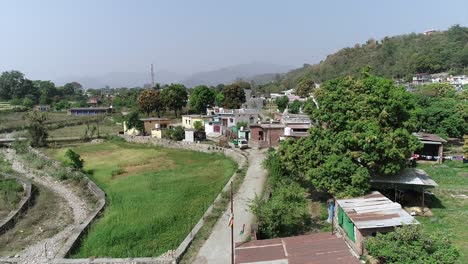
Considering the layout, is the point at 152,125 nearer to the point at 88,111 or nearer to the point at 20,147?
the point at 20,147

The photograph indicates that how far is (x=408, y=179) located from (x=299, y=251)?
918 cm

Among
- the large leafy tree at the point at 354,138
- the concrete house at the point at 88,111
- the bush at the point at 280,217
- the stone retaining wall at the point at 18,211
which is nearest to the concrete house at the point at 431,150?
the large leafy tree at the point at 354,138

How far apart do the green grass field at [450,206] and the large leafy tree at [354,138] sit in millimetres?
2845

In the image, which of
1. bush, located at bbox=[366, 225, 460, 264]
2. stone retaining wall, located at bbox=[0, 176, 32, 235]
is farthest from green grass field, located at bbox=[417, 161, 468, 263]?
stone retaining wall, located at bbox=[0, 176, 32, 235]

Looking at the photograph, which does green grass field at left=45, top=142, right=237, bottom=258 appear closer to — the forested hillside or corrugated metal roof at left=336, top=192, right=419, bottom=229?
corrugated metal roof at left=336, top=192, right=419, bottom=229

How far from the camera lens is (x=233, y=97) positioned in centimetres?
6319

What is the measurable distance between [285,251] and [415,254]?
12.7ft

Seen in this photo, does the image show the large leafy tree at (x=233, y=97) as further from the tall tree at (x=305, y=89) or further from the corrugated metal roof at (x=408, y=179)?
the corrugated metal roof at (x=408, y=179)

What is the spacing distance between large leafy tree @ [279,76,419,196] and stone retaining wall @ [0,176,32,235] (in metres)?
14.8

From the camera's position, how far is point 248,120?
4406 cm

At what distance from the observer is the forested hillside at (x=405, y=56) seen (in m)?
93.5

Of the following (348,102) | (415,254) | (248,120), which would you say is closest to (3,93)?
(248,120)

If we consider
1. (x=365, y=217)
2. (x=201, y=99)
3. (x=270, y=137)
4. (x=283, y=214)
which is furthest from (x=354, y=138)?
(x=201, y=99)

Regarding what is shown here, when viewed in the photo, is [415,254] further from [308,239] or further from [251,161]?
[251,161]
